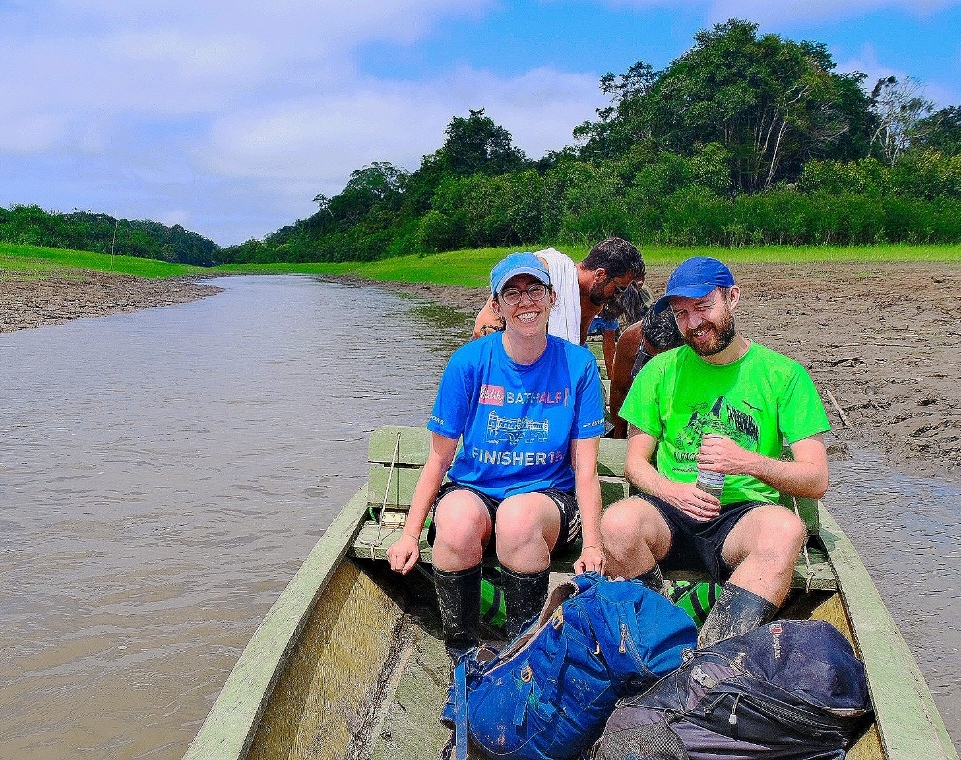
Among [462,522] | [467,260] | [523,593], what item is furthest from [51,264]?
[523,593]

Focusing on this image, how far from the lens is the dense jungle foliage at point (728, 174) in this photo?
3139 cm

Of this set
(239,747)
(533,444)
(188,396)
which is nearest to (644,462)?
(533,444)

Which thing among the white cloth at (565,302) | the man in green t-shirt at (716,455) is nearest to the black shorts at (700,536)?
the man in green t-shirt at (716,455)

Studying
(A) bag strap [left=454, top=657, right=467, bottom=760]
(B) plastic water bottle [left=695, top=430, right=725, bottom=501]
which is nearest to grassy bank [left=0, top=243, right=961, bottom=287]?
(B) plastic water bottle [left=695, top=430, right=725, bottom=501]

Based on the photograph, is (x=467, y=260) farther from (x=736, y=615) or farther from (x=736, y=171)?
(x=736, y=615)

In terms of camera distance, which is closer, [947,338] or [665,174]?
[947,338]

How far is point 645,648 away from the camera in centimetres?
231

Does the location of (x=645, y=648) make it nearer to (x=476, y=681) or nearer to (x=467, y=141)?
(x=476, y=681)

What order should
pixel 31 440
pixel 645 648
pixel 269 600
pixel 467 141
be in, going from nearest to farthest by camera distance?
pixel 645 648 → pixel 269 600 → pixel 31 440 → pixel 467 141

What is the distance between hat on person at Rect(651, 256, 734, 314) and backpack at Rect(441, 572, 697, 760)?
1.04m

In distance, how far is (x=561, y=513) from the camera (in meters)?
3.07

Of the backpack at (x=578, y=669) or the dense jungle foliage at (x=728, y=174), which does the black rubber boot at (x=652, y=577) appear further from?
the dense jungle foliage at (x=728, y=174)

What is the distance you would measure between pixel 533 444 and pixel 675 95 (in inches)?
2150

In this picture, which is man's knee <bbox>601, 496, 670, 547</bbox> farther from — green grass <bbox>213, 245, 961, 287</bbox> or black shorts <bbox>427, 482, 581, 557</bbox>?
green grass <bbox>213, 245, 961, 287</bbox>
